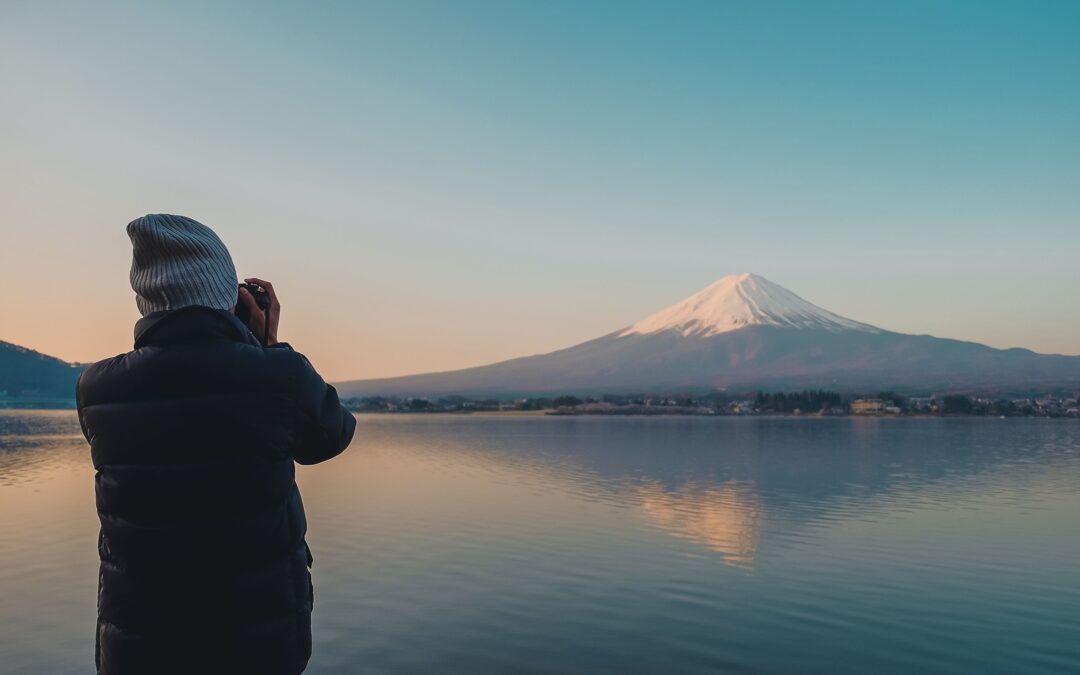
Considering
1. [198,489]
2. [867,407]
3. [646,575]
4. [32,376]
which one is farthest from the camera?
[32,376]

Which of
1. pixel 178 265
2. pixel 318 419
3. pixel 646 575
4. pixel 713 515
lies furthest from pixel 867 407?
pixel 178 265

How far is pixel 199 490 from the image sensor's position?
221cm

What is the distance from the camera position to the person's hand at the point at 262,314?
255 centimetres

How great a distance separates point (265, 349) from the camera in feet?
7.40

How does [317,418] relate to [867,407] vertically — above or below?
above

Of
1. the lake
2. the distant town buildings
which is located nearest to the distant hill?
the distant town buildings

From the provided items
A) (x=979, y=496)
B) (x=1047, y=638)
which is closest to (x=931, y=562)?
(x=1047, y=638)

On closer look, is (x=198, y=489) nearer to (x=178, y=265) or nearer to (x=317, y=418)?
(x=317, y=418)

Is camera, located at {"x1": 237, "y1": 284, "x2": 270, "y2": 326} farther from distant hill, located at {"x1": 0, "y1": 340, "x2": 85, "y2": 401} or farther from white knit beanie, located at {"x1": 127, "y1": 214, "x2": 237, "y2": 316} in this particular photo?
distant hill, located at {"x1": 0, "y1": 340, "x2": 85, "y2": 401}

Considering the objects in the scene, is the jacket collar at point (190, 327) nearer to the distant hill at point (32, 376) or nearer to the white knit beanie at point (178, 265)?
the white knit beanie at point (178, 265)

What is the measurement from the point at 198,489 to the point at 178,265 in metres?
0.61

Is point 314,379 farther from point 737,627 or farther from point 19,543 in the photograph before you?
point 19,543

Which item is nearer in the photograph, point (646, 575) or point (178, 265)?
point (178, 265)

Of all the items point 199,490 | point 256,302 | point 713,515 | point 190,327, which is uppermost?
point 256,302
